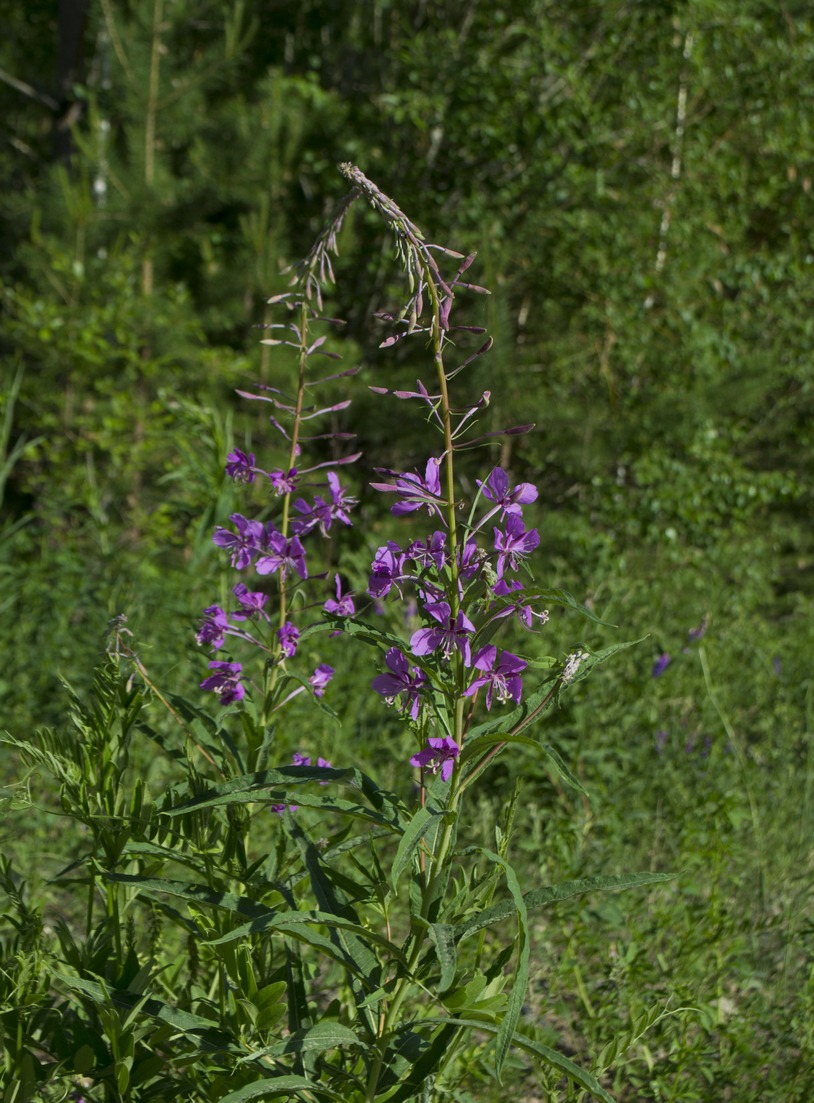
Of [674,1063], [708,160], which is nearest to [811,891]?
[674,1063]

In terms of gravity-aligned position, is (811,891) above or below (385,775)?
below

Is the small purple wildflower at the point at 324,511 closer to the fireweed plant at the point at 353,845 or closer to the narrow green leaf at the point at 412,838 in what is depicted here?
the fireweed plant at the point at 353,845

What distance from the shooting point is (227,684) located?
167 cm

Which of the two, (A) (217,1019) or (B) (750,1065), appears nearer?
(A) (217,1019)

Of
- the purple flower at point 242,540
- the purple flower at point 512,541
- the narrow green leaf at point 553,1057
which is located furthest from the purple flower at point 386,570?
the narrow green leaf at point 553,1057

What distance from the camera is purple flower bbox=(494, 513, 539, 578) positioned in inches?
55.4

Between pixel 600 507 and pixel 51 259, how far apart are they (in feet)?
12.2

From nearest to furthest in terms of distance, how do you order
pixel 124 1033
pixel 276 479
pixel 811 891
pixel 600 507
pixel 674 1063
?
pixel 124 1033
pixel 276 479
pixel 674 1063
pixel 811 891
pixel 600 507

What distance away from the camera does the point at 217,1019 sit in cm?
156

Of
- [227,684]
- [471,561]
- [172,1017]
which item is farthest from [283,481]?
[172,1017]

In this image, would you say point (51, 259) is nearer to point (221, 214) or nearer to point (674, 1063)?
point (221, 214)

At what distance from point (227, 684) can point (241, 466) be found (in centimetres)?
36

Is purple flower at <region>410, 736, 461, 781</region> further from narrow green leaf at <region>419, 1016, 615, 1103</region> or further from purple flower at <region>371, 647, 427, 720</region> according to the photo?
narrow green leaf at <region>419, 1016, 615, 1103</region>

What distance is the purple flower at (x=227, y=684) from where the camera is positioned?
1.66 meters
